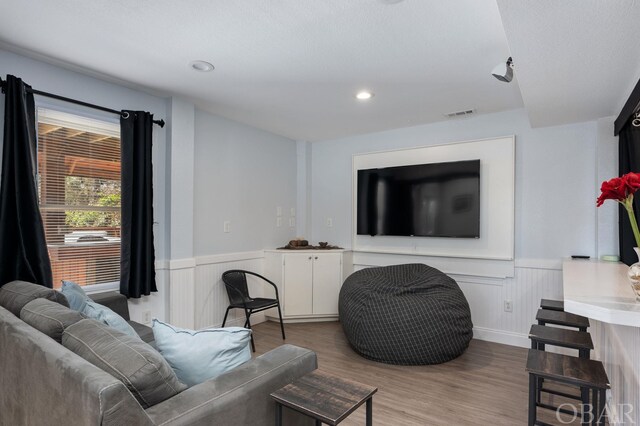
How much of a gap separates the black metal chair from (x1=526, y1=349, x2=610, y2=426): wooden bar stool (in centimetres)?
256

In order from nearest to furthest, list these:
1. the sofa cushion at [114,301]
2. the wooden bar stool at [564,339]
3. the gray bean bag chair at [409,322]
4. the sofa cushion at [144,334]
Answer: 1. the wooden bar stool at [564,339]
2. the sofa cushion at [144,334]
3. the sofa cushion at [114,301]
4. the gray bean bag chair at [409,322]

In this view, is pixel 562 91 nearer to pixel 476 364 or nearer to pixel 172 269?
pixel 476 364

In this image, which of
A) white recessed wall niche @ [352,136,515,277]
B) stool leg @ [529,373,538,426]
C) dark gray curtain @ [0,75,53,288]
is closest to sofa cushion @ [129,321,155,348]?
dark gray curtain @ [0,75,53,288]

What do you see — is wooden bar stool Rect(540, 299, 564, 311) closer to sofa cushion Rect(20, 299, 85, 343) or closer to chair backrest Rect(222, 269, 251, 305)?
chair backrest Rect(222, 269, 251, 305)

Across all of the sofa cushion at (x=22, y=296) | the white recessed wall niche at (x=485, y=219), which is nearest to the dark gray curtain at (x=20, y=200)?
the sofa cushion at (x=22, y=296)

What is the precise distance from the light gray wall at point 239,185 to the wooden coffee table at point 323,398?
2652 mm

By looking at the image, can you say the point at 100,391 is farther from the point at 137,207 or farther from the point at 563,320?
the point at 563,320

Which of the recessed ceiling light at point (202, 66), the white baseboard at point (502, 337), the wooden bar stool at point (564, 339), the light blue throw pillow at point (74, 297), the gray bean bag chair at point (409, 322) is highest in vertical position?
the recessed ceiling light at point (202, 66)

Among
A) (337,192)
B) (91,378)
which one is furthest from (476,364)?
(91,378)

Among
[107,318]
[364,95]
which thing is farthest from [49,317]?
[364,95]

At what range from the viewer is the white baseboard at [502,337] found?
3.70 m

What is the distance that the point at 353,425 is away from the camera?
230 cm

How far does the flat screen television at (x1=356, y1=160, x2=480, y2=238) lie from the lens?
4004 millimetres

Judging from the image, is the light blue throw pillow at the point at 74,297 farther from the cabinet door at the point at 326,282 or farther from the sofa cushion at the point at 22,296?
the cabinet door at the point at 326,282
